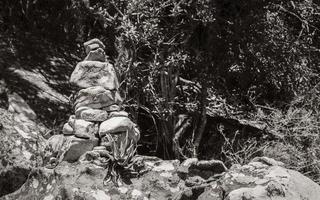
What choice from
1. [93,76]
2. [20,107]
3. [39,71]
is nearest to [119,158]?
[93,76]

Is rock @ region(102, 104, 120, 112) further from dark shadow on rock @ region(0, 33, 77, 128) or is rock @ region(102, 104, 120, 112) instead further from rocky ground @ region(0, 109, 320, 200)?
dark shadow on rock @ region(0, 33, 77, 128)

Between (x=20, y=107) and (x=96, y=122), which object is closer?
(x=96, y=122)

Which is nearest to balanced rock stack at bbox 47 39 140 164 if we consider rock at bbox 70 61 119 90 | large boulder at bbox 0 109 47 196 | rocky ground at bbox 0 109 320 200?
rock at bbox 70 61 119 90

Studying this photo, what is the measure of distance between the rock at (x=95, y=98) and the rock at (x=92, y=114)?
0.05m

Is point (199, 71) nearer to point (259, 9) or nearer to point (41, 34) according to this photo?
point (259, 9)

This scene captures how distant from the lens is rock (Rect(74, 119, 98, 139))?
15.6 ft

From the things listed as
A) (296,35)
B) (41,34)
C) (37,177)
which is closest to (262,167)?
Answer: (37,177)

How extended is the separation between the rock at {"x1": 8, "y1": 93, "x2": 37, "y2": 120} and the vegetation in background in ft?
4.11

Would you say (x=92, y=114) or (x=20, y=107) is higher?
(x=92, y=114)

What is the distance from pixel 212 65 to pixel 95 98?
2.98m

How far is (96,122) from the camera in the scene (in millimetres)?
4898

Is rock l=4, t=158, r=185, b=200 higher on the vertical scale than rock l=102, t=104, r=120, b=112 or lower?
lower

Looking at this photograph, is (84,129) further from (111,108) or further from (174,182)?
(174,182)

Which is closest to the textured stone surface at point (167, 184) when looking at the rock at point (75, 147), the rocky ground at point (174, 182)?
the rocky ground at point (174, 182)
